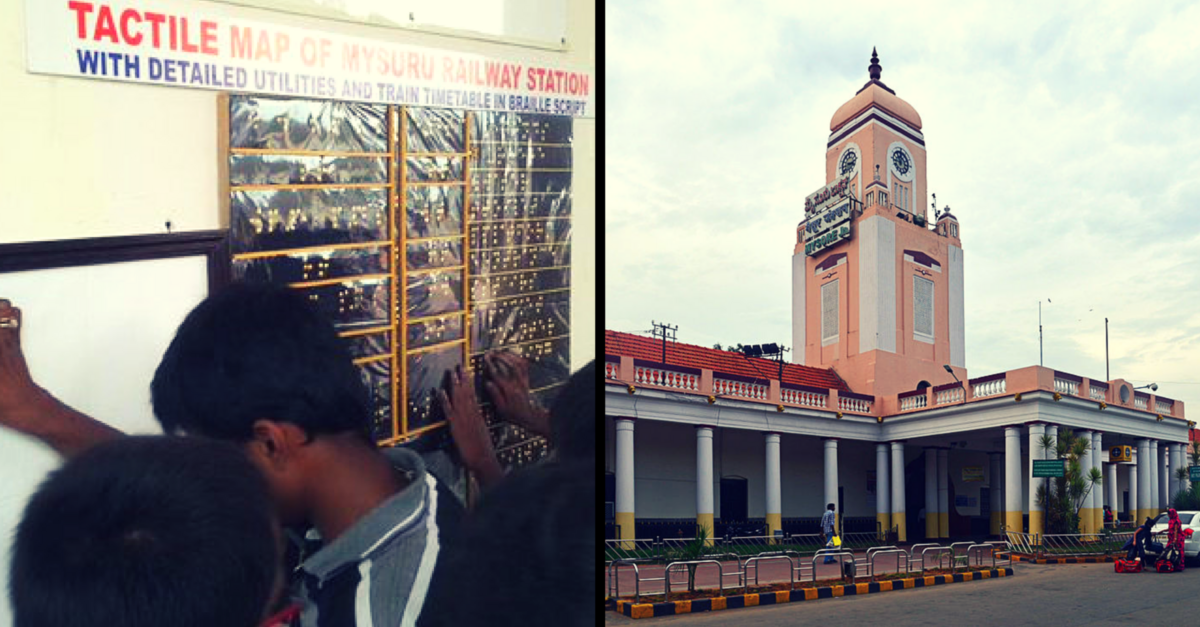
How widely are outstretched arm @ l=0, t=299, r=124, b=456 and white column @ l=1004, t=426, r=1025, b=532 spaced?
1691 cm

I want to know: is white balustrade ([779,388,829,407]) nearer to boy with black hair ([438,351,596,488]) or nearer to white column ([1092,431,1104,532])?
white column ([1092,431,1104,532])

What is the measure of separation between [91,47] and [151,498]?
986 millimetres

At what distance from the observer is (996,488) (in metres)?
20.7

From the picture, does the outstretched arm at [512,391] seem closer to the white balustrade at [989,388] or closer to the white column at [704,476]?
the white column at [704,476]

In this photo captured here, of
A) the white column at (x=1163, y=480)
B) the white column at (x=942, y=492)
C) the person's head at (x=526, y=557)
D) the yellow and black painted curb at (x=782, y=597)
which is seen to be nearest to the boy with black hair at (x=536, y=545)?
the person's head at (x=526, y=557)

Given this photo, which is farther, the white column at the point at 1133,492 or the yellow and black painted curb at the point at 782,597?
the white column at the point at 1133,492

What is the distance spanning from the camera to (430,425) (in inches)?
93.9

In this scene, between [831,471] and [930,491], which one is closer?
[831,471]

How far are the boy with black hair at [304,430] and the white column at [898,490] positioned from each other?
55.2 feet

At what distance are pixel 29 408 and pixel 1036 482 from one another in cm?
1728

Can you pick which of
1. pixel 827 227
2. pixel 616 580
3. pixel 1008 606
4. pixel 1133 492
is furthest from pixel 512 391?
pixel 1133 492

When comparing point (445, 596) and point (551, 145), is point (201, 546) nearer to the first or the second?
point (445, 596)

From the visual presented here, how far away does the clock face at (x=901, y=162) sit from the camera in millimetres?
21453

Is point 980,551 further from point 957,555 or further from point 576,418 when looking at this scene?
point 576,418
